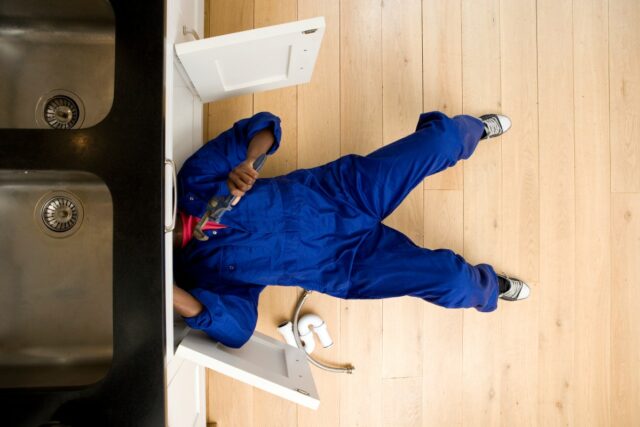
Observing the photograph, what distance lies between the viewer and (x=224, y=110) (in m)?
1.33

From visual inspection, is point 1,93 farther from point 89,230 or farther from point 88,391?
point 88,391

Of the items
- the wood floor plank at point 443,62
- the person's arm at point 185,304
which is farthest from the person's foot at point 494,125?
the person's arm at point 185,304

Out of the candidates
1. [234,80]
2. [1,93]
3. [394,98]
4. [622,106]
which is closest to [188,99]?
[234,80]

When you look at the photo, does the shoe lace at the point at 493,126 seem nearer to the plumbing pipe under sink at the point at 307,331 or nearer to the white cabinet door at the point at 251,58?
the white cabinet door at the point at 251,58

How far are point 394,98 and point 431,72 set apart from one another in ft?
0.56

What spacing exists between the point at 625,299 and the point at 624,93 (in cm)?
79

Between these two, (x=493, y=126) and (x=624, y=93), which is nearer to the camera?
(x=493, y=126)

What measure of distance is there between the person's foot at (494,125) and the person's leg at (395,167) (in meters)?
0.21

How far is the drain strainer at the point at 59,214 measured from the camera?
83cm

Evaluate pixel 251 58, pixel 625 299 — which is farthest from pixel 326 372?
pixel 625 299

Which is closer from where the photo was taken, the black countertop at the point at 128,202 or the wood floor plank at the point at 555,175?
the black countertop at the point at 128,202

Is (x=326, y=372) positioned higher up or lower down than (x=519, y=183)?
lower down

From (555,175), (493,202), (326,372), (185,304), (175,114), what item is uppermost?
(175,114)

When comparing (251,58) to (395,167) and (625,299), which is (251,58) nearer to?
(395,167)
